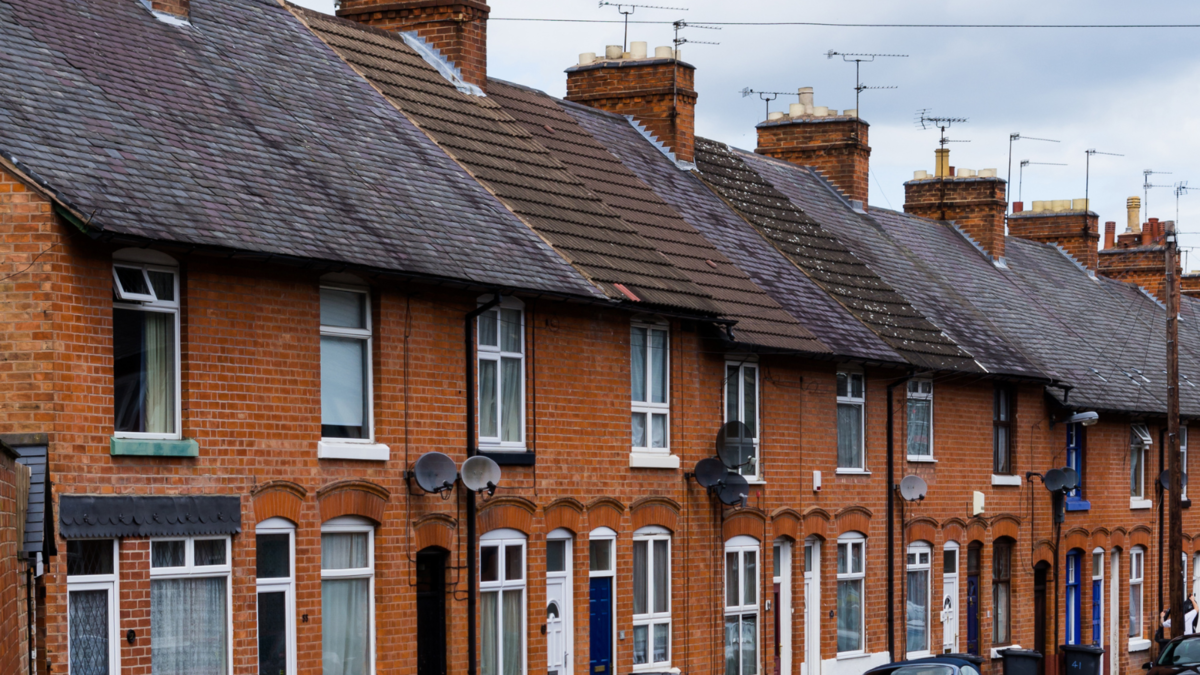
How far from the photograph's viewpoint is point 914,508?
31.6 meters

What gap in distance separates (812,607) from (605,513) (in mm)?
6470

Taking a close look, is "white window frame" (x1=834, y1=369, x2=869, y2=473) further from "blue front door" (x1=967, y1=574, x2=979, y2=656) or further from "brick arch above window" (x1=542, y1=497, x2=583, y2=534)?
"brick arch above window" (x1=542, y1=497, x2=583, y2=534)

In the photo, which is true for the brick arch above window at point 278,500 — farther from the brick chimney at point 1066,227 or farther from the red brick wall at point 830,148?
the brick chimney at point 1066,227

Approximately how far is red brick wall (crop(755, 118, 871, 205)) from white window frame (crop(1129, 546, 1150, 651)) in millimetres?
10749

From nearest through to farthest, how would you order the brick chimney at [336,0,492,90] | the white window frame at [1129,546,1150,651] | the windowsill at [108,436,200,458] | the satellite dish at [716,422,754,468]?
the windowsill at [108,436,200,458], the satellite dish at [716,422,754,468], the brick chimney at [336,0,492,90], the white window frame at [1129,546,1150,651]

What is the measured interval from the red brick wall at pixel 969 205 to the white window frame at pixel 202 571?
28036 millimetres

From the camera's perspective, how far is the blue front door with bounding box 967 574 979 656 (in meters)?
34.0

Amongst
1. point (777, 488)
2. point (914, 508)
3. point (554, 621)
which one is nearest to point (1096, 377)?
point (914, 508)

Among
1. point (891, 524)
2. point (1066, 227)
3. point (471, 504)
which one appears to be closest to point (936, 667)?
point (471, 504)

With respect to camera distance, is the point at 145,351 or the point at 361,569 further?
the point at 361,569

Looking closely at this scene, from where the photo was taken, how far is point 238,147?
1948cm

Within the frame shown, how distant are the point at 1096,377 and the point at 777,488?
13970 mm

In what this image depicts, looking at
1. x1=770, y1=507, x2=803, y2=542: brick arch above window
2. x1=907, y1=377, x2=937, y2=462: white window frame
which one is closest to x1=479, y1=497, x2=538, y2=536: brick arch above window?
x1=770, y1=507, x2=803, y2=542: brick arch above window

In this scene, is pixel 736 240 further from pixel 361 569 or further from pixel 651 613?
pixel 361 569
